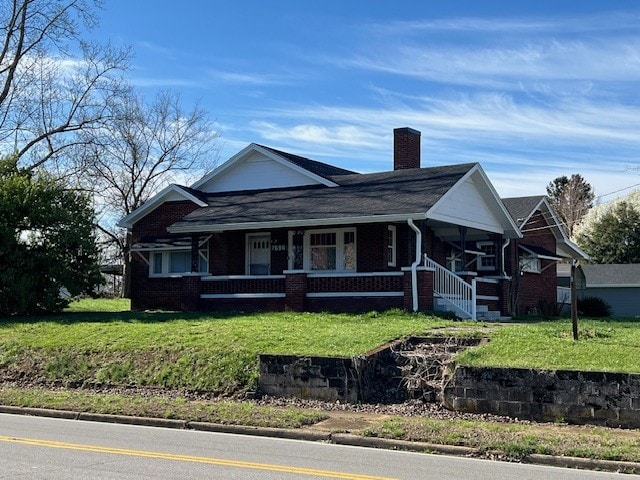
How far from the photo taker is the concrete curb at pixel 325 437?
1024cm

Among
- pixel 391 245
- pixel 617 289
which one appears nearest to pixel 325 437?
pixel 391 245

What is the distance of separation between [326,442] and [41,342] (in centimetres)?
1027

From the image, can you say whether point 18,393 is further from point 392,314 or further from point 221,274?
point 221,274

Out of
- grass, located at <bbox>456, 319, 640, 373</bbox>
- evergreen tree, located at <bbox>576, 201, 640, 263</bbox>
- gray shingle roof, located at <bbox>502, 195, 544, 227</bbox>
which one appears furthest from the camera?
evergreen tree, located at <bbox>576, 201, 640, 263</bbox>

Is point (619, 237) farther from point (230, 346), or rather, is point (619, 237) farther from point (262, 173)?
point (230, 346)

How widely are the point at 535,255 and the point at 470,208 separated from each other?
24.1 ft

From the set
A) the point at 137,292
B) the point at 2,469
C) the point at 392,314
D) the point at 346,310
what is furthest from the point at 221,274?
the point at 2,469

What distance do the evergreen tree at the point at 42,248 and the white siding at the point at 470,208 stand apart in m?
11.6

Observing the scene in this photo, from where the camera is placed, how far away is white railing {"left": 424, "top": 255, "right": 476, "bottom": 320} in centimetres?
2353

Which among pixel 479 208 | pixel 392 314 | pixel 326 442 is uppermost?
pixel 479 208

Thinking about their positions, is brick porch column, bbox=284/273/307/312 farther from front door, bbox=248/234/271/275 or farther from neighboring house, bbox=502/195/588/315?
neighboring house, bbox=502/195/588/315

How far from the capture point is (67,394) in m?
16.1

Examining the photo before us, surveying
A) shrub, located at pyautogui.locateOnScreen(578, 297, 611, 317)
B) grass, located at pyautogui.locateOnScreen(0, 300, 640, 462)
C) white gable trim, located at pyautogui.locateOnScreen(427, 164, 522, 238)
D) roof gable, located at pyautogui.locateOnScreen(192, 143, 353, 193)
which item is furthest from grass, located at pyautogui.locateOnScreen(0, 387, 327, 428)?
shrub, located at pyautogui.locateOnScreen(578, 297, 611, 317)

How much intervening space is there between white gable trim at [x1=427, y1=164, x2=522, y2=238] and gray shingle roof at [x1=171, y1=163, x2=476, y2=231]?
0.19 meters
